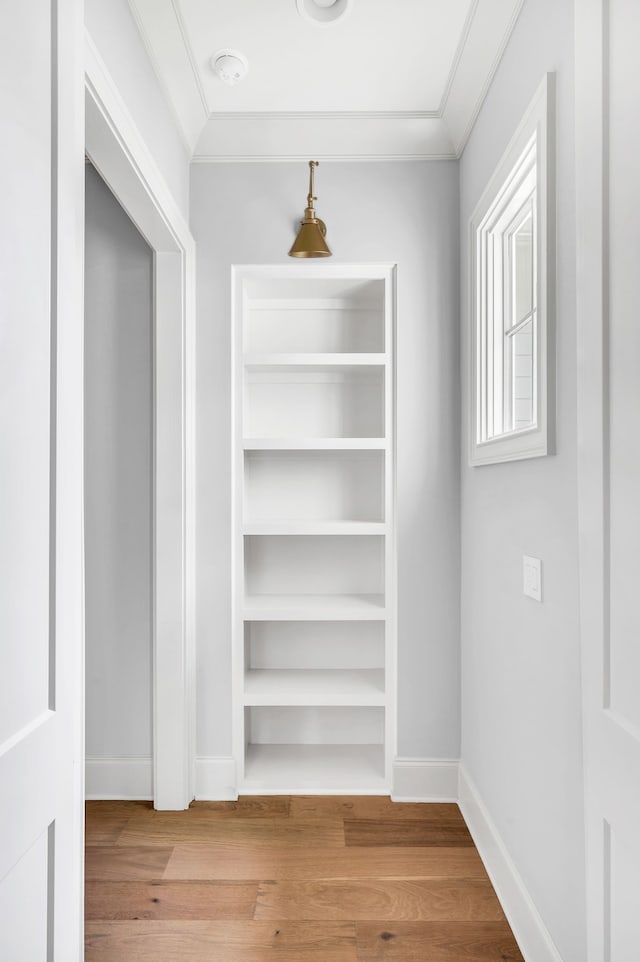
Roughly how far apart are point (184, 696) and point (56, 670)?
164cm

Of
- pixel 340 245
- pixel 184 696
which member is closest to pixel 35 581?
pixel 184 696

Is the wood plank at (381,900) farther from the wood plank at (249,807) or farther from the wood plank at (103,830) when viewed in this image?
the wood plank at (103,830)

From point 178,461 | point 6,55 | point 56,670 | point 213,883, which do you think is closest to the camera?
point 6,55

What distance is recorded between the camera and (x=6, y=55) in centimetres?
88

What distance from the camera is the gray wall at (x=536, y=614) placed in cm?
147

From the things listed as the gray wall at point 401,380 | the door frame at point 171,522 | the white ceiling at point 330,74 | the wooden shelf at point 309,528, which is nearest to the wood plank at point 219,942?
the door frame at point 171,522

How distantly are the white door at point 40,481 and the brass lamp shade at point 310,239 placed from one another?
1442mm

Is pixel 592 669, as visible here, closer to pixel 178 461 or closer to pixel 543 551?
pixel 543 551

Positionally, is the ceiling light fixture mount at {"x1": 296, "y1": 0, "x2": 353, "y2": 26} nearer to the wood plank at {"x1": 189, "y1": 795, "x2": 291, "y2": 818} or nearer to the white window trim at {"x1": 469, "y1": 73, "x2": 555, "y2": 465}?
the white window trim at {"x1": 469, "y1": 73, "x2": 555, "y2": 465}

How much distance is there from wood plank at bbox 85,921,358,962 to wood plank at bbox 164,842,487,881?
238 mm

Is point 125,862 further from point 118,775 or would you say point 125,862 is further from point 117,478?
point 117,478

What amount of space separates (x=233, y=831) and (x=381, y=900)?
642mm

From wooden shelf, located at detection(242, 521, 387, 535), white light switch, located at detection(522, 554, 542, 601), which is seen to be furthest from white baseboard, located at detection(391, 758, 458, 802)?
white light switch, located at detection(522, 554, 542, 601)

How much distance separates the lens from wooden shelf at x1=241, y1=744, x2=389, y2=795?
8.85 feet
